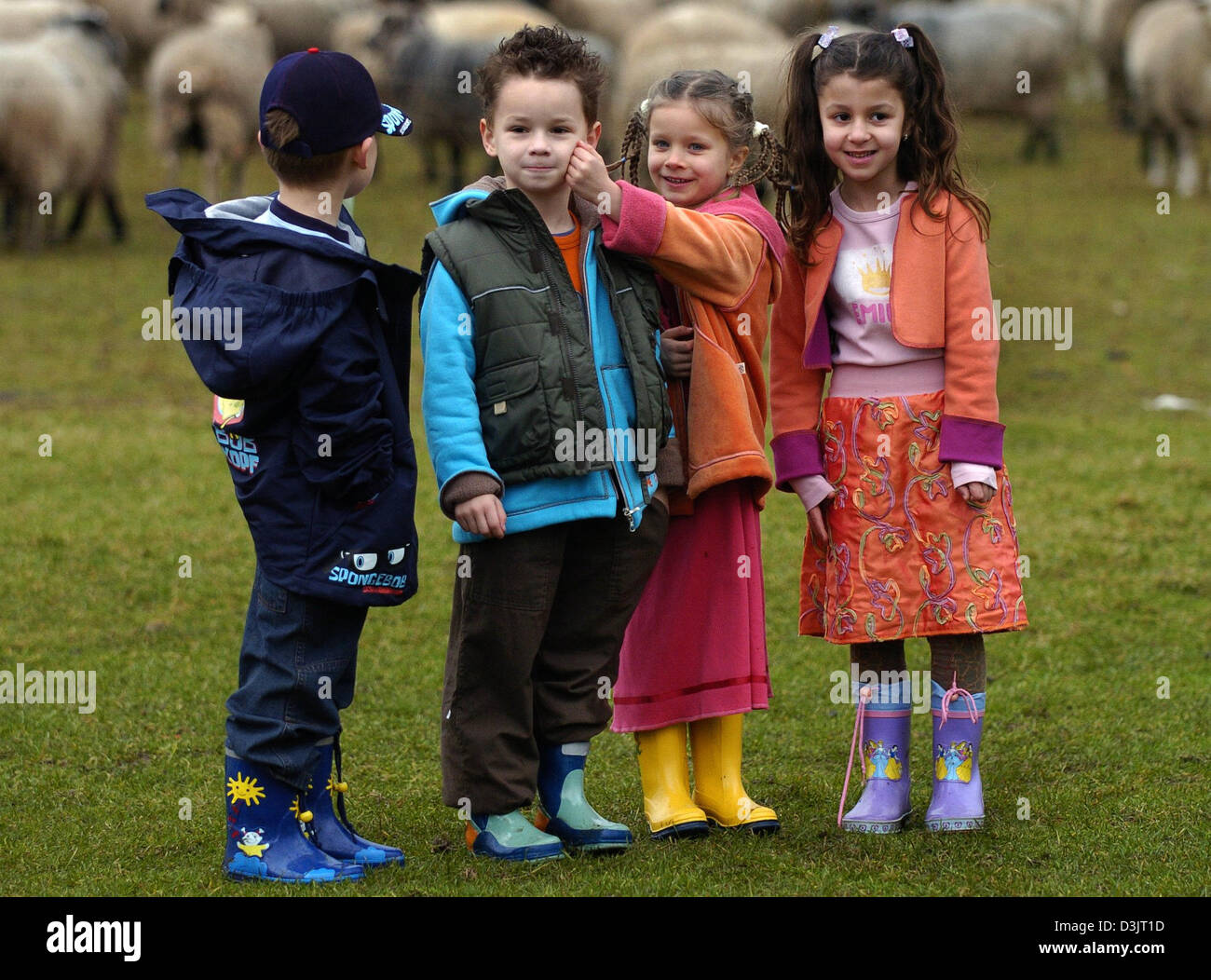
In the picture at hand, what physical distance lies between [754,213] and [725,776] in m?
1.25

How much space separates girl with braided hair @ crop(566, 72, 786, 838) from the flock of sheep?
20.6 feet

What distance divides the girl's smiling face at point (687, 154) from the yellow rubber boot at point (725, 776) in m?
1.16

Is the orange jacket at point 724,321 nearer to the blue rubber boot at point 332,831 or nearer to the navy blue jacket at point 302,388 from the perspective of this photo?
the navy blue jacket at point 302,388

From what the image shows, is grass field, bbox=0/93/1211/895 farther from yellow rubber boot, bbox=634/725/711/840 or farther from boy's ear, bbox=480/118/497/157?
boy's ear, bbox=480/118/497/157

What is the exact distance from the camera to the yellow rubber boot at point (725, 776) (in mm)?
3627

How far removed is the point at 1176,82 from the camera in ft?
50.8

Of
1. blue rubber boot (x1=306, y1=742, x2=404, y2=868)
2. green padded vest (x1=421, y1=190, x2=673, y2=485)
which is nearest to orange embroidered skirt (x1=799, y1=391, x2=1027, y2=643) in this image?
green padded vest (x1=421, y1=190, x2=673, y2=485)

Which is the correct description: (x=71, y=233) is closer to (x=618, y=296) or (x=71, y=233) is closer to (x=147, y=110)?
(x=147, y=110)

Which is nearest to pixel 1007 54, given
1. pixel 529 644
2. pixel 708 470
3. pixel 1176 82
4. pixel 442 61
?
pixel 1176 82

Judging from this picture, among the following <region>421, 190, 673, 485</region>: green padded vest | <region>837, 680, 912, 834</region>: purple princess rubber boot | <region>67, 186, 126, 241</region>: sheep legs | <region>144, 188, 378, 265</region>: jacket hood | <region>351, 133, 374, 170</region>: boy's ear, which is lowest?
<region>837, 680, 912, 834</region>: purple princess rubber boot

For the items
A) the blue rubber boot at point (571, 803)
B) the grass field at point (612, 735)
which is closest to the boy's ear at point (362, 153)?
the blue rubber boot at point (571, 803)

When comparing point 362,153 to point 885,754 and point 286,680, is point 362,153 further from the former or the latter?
point 885,754

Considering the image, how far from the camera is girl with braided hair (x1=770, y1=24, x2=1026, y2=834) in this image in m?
3.53

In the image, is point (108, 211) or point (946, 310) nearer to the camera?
point (946, 310)
